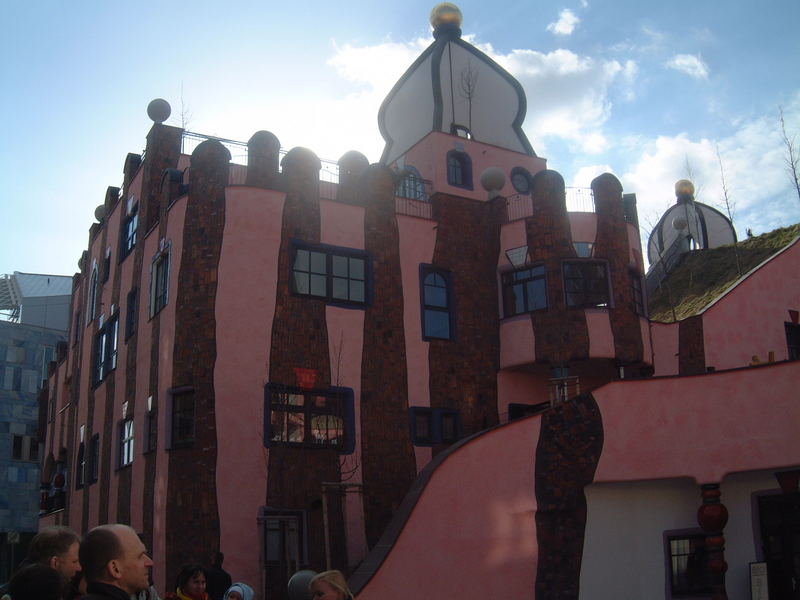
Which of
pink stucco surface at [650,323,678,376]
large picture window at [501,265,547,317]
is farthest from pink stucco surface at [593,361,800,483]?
pink stucco surface at [650,323,678,376]

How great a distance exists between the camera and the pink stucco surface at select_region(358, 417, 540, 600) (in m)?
12.7

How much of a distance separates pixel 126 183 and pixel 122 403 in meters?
6.01

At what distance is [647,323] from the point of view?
757 inches

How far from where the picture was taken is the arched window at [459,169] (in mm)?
21141

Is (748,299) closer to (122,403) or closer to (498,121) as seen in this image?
(498,121)

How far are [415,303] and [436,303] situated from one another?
0.61 metres

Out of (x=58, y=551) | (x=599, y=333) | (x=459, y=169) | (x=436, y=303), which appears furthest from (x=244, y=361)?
(x=58, y=551)

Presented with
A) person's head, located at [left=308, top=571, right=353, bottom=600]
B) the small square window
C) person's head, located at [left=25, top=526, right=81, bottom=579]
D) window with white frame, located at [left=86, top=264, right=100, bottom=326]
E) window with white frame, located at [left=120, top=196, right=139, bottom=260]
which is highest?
window with white frame, located at [left=120, top=196, right=139, bottom=260]

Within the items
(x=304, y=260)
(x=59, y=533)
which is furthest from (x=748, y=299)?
(x=59, y=533)

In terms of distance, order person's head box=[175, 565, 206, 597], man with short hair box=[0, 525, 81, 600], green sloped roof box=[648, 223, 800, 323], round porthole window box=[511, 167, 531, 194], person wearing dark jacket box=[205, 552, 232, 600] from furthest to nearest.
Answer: green sloped roof box=[648, 223, 800, 323], round porthole window box=[511, 167, 531, 194], person wearing dark jacket box=[205, 552, 232, 600], person's head box=[175, 565, 206, 597], man with short hair box=[0, 525, 81, 600]

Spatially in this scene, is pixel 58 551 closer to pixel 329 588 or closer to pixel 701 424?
pixel 329 588

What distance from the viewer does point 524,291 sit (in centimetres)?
1848

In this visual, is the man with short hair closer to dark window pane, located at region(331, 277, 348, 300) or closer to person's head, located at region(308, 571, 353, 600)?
person's head, located at region(308, 571, 353, 600)

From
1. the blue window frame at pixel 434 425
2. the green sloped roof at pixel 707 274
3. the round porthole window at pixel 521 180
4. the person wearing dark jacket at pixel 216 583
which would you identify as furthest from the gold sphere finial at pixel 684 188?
the person wearing dark jacket at pixel 216 583
